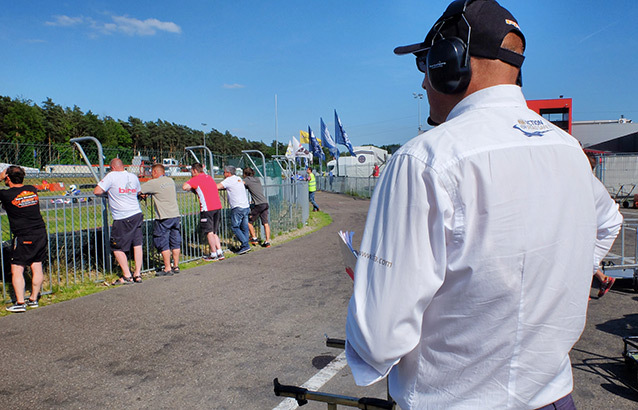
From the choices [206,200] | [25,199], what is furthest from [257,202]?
[25,199]

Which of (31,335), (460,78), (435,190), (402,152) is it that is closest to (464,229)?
(435,190)

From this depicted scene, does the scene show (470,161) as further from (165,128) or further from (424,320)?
(165,128)

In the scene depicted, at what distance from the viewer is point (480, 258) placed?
107cm

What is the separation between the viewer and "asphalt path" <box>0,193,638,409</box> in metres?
3.63

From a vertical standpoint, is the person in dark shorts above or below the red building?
below

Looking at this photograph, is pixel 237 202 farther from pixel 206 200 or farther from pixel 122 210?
pixel 122 210

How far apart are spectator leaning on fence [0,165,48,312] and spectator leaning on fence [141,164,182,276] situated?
2139 mm

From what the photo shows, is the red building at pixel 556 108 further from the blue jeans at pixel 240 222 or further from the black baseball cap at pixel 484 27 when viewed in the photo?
the black baseball cap at pixel 484 27

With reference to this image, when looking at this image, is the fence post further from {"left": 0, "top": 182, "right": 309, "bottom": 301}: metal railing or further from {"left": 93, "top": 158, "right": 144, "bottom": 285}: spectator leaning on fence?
{"left": 93, "top": 158, "right": 144, "bottom": 285}: spectator leaning on fence

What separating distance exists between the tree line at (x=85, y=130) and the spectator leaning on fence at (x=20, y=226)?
147 cm

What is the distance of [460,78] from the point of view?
4.21ft

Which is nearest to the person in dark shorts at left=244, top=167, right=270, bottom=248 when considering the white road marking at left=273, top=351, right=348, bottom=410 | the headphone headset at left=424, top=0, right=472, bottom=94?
the white road marking at left=273, top=351, right=348, bottom=410

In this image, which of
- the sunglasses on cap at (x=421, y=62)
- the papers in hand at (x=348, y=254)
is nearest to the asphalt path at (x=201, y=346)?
the papers in hand at (x=348, y=254)

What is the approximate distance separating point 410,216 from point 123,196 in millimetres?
7147
